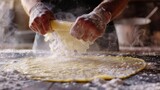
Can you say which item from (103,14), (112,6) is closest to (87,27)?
Answer: (103,14)

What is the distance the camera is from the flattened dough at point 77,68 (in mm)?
1496

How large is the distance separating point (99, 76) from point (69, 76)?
0.51 feet

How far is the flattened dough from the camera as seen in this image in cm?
150

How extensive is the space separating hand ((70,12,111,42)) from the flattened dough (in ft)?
0.55

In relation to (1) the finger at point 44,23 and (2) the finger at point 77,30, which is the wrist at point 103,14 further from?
(1) the finger at point 44,23

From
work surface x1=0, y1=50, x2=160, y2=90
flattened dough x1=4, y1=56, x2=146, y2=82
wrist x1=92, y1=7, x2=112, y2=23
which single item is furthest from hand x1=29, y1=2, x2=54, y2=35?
work surface x1=0, y1=50, x2=160, y2=90

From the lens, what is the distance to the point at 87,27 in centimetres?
176

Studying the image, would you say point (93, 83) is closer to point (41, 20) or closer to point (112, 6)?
Result: point (41, 20)

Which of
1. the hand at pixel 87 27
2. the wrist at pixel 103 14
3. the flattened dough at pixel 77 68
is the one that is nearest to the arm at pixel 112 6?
the wrist at pixel 103 14

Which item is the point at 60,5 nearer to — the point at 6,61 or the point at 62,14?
the point at 62,14

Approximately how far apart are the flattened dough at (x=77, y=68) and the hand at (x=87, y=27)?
0.17m

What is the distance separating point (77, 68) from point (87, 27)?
0.88ft

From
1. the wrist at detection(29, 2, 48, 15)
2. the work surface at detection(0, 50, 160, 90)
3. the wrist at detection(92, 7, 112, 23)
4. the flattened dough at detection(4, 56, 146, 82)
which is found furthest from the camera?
the wrist at detection(29, 2, 48, 15)

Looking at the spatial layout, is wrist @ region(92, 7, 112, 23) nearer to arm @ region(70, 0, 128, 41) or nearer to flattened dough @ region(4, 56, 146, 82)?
arm @ region(70, 0, 128, 41)
